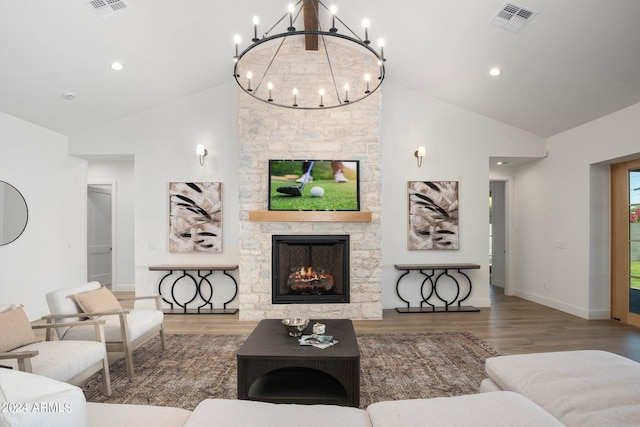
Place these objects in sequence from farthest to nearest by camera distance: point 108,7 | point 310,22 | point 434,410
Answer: point 310,22
point 108,7
point 434,410

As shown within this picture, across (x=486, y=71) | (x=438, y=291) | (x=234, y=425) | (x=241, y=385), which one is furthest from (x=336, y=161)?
(x=234, y=425)

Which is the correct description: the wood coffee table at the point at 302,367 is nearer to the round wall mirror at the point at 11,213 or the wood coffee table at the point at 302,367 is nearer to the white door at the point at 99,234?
the round wall mirror at the point at 11,213

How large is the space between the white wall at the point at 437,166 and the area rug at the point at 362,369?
1.55 metres

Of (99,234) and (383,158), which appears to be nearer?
(383,158)

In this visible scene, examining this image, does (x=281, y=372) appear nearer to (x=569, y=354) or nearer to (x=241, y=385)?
(x=241, y=385)

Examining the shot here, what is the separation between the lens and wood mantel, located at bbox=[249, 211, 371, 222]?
180 inches

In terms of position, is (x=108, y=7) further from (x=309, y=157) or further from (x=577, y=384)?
(x=577, y=384)

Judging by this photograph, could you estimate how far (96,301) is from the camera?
120 inches

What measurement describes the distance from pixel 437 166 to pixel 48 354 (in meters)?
4.97

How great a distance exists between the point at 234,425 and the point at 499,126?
18.2 ft

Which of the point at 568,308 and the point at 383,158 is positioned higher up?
the point at 383,158

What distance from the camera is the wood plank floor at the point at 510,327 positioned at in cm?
367


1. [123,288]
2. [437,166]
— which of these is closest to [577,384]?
[437,166]

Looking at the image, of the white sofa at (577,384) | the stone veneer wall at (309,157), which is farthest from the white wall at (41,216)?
the white sofa at (577,384)
